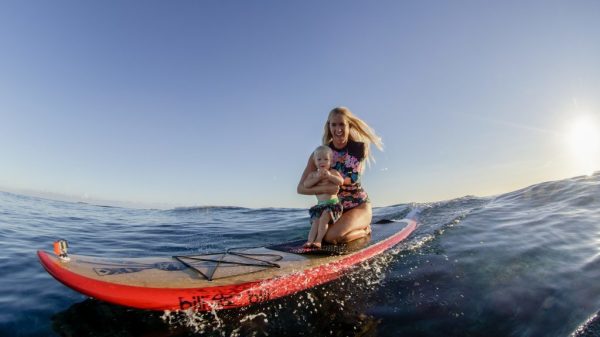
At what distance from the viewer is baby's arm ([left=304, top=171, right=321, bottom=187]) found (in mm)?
6102

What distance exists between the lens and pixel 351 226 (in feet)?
22.3

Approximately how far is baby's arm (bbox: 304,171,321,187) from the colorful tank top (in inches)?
40.4

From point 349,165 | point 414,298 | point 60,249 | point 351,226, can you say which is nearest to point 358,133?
point 349,165

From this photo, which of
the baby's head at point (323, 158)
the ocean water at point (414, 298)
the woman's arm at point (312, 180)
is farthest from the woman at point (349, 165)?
the ocean water at point (414, 298)

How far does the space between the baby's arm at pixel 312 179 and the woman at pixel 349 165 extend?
0.31 m

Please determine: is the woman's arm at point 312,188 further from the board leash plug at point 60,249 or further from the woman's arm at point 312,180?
the board leash plug at point 60,249

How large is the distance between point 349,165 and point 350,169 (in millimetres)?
86

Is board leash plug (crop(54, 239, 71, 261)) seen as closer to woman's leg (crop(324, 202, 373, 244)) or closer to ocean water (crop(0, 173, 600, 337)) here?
ocean water (crop(0, 173, 600, 337))

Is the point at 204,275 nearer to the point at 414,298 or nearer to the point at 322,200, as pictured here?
the point at 322,200

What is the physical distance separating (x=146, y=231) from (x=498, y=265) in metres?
10.2

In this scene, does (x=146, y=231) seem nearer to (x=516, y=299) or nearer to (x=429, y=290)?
(x=429, y=290)

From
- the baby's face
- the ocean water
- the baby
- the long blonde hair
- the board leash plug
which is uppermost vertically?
the long blonde hair

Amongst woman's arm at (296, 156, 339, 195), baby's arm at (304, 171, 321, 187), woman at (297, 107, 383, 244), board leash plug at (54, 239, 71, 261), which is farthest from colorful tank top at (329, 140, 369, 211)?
board leash plug at (54, 239, 71, 261)

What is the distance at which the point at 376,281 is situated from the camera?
5.10m
